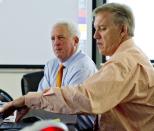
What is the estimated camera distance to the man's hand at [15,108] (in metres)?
1.45

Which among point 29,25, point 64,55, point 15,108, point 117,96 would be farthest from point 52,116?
point 29,25

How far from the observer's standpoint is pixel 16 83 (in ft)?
13.4

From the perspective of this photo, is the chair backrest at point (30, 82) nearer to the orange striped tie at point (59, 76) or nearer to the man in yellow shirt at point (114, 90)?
the orange striped tie at point (59, 76)

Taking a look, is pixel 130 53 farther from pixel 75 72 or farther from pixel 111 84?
pixel 75 72

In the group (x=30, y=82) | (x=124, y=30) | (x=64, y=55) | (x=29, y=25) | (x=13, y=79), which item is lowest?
(x=13, y=79)

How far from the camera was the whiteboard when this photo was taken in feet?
13.0

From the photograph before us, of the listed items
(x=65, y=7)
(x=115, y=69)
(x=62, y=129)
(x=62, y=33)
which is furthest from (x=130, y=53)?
(x=65, y=7)

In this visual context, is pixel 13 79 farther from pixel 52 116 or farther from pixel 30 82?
pixel 52 116

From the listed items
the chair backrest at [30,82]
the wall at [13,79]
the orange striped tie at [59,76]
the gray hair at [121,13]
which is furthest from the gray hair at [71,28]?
the wall at [13,79]

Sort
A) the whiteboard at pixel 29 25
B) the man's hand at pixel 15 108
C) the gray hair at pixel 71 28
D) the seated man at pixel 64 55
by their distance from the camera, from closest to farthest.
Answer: the man's hand at pixel 15 108, the seated man at pixel 64 55, the gray hair at pixel 71 28, the whiteboard at pixel 29 25

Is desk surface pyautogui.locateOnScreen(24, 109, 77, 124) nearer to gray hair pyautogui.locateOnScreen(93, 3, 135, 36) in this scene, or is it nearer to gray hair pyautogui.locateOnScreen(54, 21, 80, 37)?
gray hair pyautogui.locateOnScreen(93, 3, 135, 36)

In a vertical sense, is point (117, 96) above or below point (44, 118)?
above

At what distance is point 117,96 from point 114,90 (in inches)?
1.3

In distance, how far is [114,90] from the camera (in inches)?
56.3
